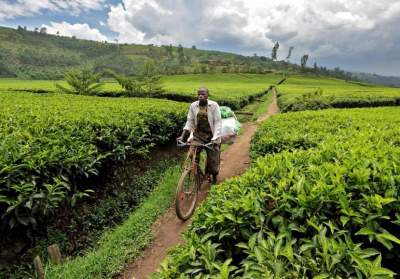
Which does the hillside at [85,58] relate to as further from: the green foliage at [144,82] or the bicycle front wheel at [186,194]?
the bicycle front wheel at [186,194]

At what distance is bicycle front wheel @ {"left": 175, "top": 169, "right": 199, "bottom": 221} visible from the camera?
226 inches

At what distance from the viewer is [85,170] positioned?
5.17 meters

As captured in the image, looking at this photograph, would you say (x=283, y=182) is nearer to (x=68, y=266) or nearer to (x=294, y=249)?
(x=294, y=249)

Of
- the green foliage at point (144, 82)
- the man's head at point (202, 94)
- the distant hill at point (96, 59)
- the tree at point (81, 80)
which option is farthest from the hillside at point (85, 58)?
the man's head at point (202, 94)

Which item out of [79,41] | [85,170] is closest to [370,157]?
[85,170]

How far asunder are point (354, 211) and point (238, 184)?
124 cm

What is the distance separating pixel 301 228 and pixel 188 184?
3884mm

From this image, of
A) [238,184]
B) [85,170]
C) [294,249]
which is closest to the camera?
[294,249]

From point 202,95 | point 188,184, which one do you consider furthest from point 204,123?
point 188,184

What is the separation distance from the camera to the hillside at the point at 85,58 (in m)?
88.5

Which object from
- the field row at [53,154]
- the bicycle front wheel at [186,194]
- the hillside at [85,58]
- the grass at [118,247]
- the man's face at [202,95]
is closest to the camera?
the field row at [53,154]

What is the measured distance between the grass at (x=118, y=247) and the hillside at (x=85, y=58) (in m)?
74.6

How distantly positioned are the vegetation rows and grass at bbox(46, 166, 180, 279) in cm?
239

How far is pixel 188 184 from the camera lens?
608 cm
